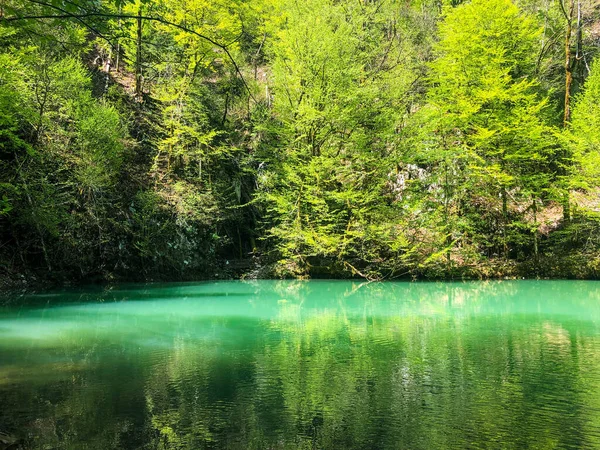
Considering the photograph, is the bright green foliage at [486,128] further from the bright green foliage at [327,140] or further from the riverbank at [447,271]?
the bright green foliage at [327,140]

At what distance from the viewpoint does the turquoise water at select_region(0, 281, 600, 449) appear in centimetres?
488

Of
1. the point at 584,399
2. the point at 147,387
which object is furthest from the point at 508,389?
the point at 147,387

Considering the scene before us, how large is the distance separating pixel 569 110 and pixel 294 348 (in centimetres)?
2266

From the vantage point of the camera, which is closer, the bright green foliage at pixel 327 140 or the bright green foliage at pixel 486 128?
the bright green foliage at pixel 327 140

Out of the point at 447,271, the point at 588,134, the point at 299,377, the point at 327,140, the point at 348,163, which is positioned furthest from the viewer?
the point at 348,163

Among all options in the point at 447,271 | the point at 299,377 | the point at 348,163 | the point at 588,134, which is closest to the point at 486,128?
the point at 588,134

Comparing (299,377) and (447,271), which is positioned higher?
(447,271)

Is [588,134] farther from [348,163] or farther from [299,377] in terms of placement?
[299,377]

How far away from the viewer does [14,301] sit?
14.9 metres

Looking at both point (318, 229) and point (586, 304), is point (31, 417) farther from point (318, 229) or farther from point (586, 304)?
point (318, 229)

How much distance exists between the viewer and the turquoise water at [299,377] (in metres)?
4.88

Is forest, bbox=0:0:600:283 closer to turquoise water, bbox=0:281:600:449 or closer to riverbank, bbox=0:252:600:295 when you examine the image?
riverbank, bbox=0:252:600:295

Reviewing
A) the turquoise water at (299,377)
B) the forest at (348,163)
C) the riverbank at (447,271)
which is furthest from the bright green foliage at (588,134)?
the turquoise water at (299,377)

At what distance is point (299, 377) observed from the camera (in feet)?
22.9
